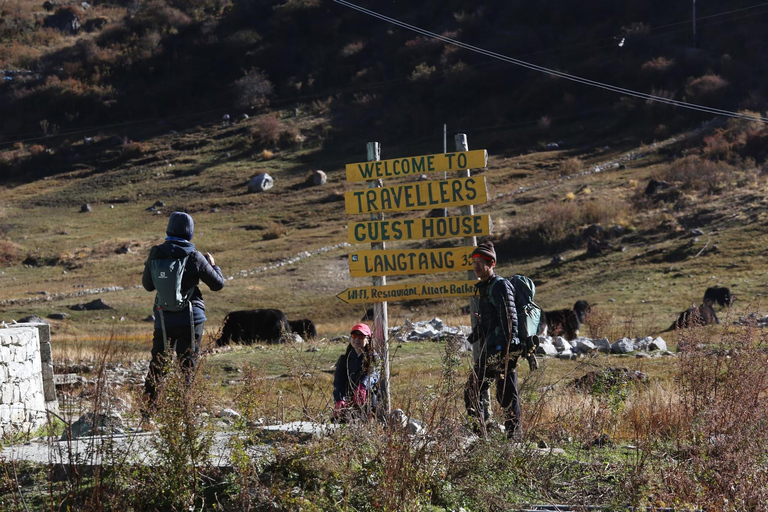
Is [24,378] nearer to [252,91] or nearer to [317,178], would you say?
[317,178]

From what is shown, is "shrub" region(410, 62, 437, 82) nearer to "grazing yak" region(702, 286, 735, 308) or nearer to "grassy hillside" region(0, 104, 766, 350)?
"grassy hillside" region(0, 104, 766, 350)

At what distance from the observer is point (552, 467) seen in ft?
16.9

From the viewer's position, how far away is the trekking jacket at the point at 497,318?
225 inches

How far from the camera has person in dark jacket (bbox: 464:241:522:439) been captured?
18.1ft

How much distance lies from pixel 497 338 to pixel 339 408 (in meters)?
1.56

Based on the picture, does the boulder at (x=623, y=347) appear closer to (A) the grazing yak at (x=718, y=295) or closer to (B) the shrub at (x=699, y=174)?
(A) the grazing yak at (x=718, y=295)

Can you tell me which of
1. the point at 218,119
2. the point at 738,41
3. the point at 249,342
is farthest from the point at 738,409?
the point at 218,119

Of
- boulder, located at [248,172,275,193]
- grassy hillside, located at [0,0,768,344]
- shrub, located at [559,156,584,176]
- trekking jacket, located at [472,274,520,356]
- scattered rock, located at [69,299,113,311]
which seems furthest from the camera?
boulder, located at [248,172,275,193]

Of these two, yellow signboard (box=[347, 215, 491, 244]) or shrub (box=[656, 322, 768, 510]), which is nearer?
shrub (box=[656, 322, 768, 510])

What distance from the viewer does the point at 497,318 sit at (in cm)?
591

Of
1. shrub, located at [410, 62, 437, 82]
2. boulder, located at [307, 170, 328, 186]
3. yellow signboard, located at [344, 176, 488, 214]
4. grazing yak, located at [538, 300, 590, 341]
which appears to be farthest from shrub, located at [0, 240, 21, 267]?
shrub, located at [410, 62, 437, 82]

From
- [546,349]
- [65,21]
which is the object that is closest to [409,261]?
[546,349]

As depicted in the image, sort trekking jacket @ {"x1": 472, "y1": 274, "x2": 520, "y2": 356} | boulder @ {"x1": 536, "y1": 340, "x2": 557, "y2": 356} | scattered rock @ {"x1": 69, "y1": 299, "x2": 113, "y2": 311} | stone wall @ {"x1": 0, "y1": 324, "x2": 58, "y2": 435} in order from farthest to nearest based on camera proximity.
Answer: scattered rock @ {"x1": 69, "y1": 299, "x2": 113, "y2": 311}
boulder @ {"x1": 536, "y1": 340, "x2": 557, "y2": 356}
stone wall @ {"x1": 0, "y1": 324, "x2": 58, "y2": 435}
trekking jacket @ {"x1": 472, "y1": 274, "x2": 520, "y2": 356}

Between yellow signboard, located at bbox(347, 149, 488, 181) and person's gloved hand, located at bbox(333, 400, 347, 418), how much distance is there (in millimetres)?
2661
